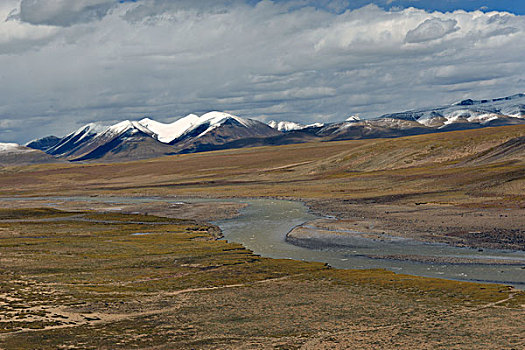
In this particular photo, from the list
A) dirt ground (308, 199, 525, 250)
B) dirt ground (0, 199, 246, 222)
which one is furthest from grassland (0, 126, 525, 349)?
dirt ground (0, 199, 246, 222)

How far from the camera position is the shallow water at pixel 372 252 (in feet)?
148

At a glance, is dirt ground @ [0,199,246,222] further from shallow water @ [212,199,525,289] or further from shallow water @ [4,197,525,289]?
shallow water @ [212,199,525,289]

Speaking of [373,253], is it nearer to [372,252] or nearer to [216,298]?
[372,252]

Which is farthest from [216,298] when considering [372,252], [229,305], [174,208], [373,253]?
[174,208]

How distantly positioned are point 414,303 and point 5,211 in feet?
328

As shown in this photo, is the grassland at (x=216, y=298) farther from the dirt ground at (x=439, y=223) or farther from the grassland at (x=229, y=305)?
the dirt ground at (x=439, y=223)

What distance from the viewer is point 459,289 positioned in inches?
1512

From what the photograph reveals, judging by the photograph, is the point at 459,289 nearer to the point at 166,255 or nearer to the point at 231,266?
the point at 231,266

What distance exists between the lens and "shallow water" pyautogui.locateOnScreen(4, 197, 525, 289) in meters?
45.1

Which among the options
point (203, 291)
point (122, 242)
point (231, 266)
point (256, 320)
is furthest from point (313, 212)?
point (256, 320)

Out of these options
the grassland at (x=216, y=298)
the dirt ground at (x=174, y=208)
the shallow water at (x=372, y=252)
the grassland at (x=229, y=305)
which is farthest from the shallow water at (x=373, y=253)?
the dirt ground at (x=174, y=208)

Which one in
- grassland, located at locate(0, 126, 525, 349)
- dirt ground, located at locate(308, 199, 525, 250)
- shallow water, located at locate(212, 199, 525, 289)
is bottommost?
dirt ground, located at locate(308, 199, 525, 250)

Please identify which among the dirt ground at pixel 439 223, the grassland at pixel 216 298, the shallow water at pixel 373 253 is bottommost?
the dirt ground at pixel 439 223

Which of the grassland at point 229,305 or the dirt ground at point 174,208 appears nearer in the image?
the grassland at point 229,305
